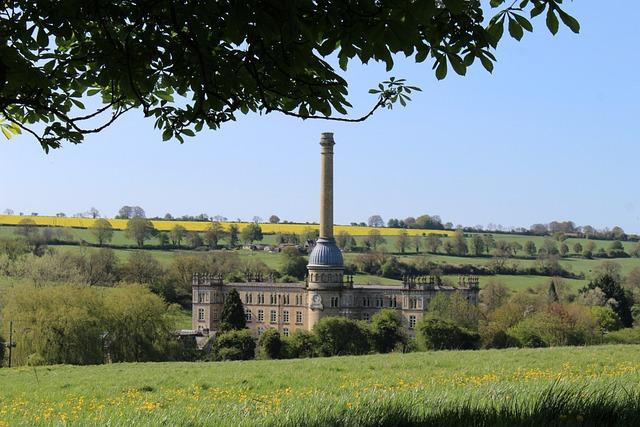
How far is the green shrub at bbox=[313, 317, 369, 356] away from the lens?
58906mm

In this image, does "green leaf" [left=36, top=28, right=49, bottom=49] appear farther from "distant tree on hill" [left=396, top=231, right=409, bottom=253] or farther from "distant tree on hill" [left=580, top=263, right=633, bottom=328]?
"distant tree on hill" [left=396, top=231, right=409, bottom=253]

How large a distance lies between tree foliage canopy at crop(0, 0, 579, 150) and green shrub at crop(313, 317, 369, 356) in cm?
5233

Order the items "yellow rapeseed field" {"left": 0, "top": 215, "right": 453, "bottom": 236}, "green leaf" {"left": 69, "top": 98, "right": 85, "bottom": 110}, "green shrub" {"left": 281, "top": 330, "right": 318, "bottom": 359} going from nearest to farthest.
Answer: "green leaf" {"left": 69, "top": 98, "right": 85, "bottom": 110}
"green shrub" {"left": 281, "top": 330, "right": 318, "bottom": 359}
"yellow rapeseed field" {"left": 0, "top": 215, "right": 453, "bottom": 236}

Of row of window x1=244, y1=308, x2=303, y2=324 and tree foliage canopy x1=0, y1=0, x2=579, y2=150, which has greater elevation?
tree foliage canopy x1=0, y1=0, x2=579, y2=150

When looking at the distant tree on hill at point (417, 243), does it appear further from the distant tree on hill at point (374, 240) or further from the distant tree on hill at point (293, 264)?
the distant tree on hill at point (293, 264)

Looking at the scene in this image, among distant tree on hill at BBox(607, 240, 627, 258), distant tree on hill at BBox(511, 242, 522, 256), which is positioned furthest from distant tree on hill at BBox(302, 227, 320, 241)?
distant tree on hill at BBox(607, 240, 627, 258)

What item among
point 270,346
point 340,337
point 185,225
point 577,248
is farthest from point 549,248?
point 270,346

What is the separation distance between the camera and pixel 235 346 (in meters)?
59.8

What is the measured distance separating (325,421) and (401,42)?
3043mm

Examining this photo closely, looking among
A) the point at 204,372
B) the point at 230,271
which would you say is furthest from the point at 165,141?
the point at 230,271

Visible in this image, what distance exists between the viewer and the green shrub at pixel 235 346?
5850 centimetres

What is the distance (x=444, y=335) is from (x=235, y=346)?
48.0ft

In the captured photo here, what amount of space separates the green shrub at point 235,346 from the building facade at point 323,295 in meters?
18.0

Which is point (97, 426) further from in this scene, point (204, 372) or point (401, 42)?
point (204, 372)
